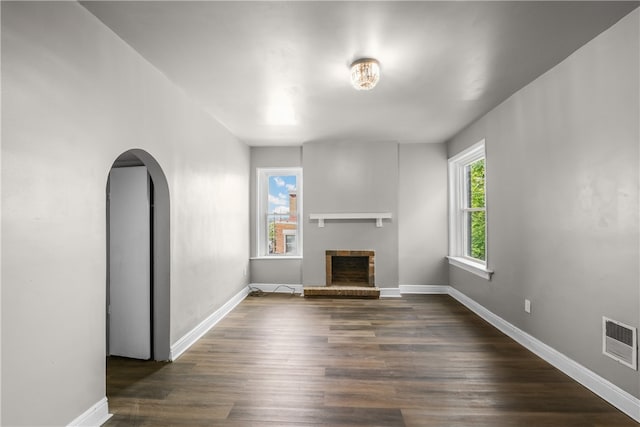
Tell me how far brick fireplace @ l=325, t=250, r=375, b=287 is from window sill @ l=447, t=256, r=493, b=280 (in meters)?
1.23

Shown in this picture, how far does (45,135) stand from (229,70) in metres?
1.38

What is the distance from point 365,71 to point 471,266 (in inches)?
117

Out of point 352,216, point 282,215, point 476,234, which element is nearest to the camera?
point 476,234

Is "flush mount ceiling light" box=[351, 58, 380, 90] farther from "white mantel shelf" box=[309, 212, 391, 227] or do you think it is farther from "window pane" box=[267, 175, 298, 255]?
"window pane" box=[267, 175, 298, 255]

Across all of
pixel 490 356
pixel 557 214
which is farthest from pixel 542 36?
pixel 490 356

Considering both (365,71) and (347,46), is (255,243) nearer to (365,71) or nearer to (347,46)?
(365,71)

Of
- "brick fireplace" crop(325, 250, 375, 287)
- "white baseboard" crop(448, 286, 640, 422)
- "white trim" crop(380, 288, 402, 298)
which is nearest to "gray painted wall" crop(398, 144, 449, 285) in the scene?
"white trim" crop(380, 288, 402, 298)

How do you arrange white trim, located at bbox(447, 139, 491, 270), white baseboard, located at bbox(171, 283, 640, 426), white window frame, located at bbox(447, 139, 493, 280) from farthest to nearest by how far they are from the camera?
white trim, located at bbox(447, 139, 491, 270) → white window frame, located at bbox(447, 139, 493, 280) → white baseboard, located at bbox(171, 283, 640, 426)

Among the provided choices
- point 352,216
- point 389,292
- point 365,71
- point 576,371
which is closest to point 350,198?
point 352,216

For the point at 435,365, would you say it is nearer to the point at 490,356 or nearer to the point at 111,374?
the point at 490,356

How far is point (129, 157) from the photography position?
2869 millimetres

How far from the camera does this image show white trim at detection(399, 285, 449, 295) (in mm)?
4977

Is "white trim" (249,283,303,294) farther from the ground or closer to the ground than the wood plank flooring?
farther from the ground

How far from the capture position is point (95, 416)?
1818 millimetres
